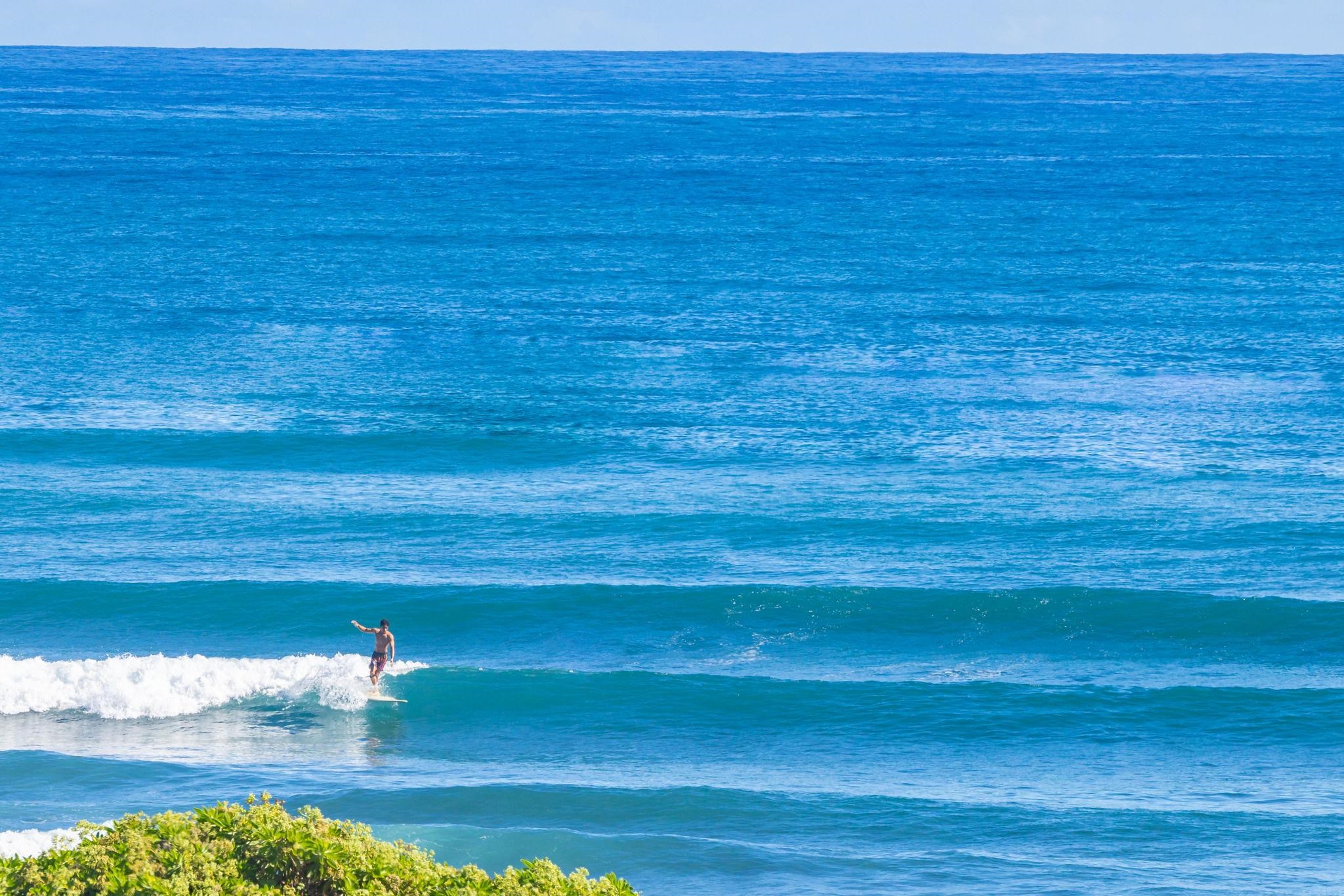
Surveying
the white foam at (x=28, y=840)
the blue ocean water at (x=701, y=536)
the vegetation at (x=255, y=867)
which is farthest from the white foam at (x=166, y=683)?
the vegetation at (x=255, y=867)

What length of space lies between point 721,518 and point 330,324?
980 inches

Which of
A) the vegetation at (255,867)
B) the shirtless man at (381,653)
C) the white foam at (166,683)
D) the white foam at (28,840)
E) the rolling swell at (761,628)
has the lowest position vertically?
the vegetation at (255,867)

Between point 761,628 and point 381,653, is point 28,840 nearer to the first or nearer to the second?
point 381,653

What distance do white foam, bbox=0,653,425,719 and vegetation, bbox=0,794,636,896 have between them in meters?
14.0

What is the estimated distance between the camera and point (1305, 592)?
30844 millimetres

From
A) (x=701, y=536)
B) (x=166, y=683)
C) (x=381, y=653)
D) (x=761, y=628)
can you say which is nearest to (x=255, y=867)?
(x=381, y=653)

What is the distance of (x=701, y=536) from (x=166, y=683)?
1285cm

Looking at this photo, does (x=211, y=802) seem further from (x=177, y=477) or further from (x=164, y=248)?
(x=164, y=248)

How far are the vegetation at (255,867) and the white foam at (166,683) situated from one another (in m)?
14.0

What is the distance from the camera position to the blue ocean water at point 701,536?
21.9 meters

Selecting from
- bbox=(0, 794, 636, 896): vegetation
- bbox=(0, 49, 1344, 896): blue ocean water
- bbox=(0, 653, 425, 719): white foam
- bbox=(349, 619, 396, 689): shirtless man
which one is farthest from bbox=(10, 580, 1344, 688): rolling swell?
bbox=(0, 794, 636, 896): vegetation

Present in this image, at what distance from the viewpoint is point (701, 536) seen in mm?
34750

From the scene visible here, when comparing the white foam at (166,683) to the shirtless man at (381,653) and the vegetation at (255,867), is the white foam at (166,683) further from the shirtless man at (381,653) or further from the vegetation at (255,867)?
the vegetation at (255,867)

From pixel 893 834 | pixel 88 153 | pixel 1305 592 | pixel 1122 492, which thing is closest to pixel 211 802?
pixel 893 834
